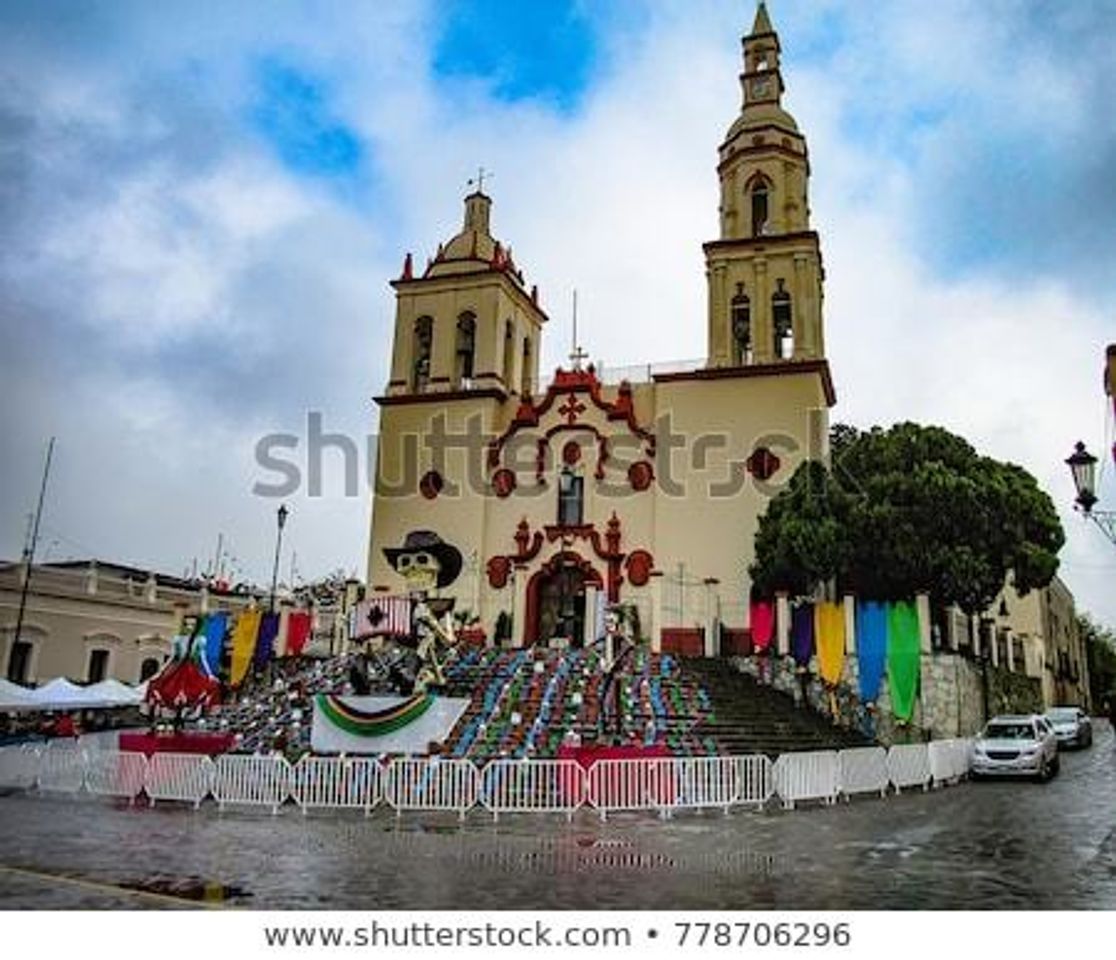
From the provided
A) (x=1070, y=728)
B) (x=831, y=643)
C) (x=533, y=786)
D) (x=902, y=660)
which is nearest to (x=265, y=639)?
(x=831, y=643)

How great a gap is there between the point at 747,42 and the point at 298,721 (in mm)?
27557

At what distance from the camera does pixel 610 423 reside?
3094cm

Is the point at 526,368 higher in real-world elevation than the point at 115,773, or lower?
higher

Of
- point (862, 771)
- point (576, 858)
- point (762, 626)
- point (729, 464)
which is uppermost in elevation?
point (729, 464)

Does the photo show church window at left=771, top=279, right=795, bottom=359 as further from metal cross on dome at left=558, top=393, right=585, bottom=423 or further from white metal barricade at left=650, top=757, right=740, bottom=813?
white metal barricade at left=650, top=757, right=740, bottom=813

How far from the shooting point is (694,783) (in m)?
A: 14.0

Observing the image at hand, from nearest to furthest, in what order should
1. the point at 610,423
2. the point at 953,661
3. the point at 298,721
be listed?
the point at 298,721, the point at 953,661, the point at 610,423

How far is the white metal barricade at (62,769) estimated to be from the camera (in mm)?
15651

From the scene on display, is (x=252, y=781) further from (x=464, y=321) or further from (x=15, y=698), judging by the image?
(x=464, y=321)

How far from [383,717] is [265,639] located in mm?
10783

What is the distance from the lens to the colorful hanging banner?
22.7 m

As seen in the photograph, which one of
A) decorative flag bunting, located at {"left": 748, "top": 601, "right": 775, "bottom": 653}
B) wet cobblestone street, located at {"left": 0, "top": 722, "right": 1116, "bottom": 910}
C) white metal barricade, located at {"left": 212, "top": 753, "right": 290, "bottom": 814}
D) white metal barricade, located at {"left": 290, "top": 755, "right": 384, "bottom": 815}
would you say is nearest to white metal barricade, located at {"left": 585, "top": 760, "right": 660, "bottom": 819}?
wet cobblestone street, located at {"left": 0, "top": 722, "right": 1116, "bottom": 910}
